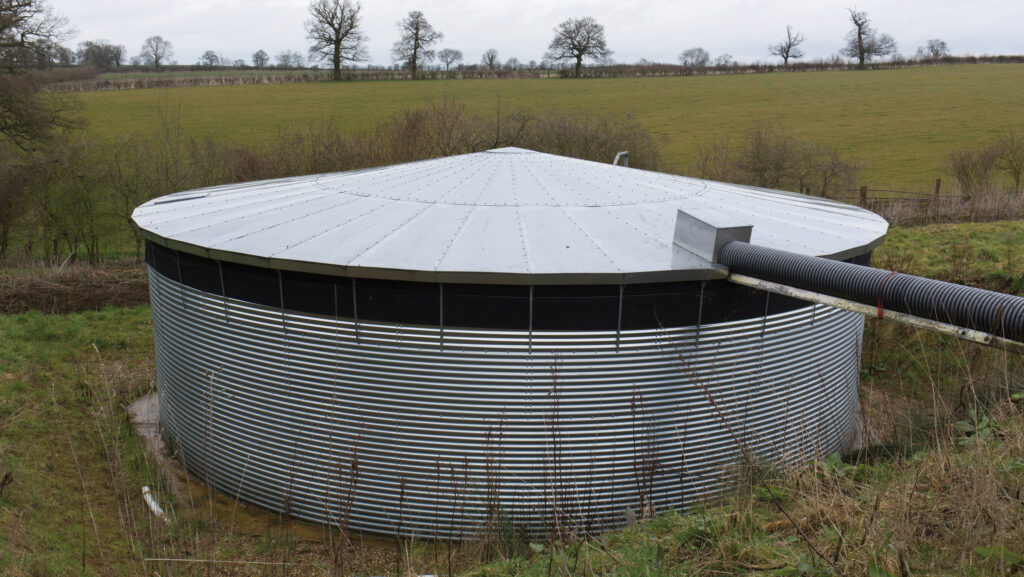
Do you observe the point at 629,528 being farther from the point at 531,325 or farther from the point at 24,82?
the point at 24,82

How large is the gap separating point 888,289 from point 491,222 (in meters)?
5.24


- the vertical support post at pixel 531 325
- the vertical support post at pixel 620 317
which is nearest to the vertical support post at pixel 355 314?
the vertical support post at pixel 531 325

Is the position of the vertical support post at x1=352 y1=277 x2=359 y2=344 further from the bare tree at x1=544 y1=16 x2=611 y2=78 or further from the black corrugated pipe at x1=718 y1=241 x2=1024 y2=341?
the bare tree at x1=544 y1=16 x2=611 y2=78

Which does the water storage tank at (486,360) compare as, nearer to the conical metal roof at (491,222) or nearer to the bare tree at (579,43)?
the conical metal roof at (491,222)

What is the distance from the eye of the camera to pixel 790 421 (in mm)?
10180

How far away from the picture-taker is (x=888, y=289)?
299 inches

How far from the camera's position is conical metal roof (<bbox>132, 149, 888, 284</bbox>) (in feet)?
29.2

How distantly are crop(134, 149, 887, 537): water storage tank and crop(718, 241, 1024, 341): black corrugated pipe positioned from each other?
58cm

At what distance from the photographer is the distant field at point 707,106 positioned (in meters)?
49.7

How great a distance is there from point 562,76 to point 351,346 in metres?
76.5

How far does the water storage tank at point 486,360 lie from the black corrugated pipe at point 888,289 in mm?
581

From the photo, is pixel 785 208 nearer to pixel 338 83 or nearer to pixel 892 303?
pixel 892 303

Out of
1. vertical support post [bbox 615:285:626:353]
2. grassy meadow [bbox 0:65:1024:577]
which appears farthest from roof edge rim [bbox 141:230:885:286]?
grassy meadow [bbox 0:65:1024:577]

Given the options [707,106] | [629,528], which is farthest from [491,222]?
[707,106]
